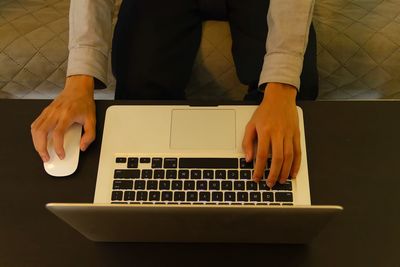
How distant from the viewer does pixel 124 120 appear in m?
0.70

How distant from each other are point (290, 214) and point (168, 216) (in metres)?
0.15

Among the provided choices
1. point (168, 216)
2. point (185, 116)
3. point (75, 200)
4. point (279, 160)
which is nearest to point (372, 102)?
point (279, 160)

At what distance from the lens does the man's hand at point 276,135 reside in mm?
618

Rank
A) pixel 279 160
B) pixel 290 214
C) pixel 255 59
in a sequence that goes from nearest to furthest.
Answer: pixel 290 214, pixel 279 160, pixel 255 59

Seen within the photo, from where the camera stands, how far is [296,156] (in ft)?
2.10

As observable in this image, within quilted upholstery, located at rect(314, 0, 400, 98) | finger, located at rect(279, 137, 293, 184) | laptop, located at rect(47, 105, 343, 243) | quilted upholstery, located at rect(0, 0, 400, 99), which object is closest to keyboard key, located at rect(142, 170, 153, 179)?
laptop, located at rect(47, 105, 343, 243)

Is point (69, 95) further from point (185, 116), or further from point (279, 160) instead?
point (279, 160)

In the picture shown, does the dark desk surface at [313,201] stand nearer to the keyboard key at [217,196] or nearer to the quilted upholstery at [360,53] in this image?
the keyboard key at [217,196]

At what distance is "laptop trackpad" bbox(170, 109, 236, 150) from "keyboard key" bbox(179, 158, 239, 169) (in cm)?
2

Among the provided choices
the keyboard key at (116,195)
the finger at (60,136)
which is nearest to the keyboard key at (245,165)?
the keyboard key at (116,195)

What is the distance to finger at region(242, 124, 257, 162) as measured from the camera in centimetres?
64

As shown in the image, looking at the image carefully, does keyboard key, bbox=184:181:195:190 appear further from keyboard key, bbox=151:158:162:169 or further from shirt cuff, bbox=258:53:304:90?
shirt cuff, bbox=258:53:304:90

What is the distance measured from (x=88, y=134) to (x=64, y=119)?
2.0 inches

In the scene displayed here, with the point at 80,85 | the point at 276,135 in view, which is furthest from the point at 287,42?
the point at 80,85
